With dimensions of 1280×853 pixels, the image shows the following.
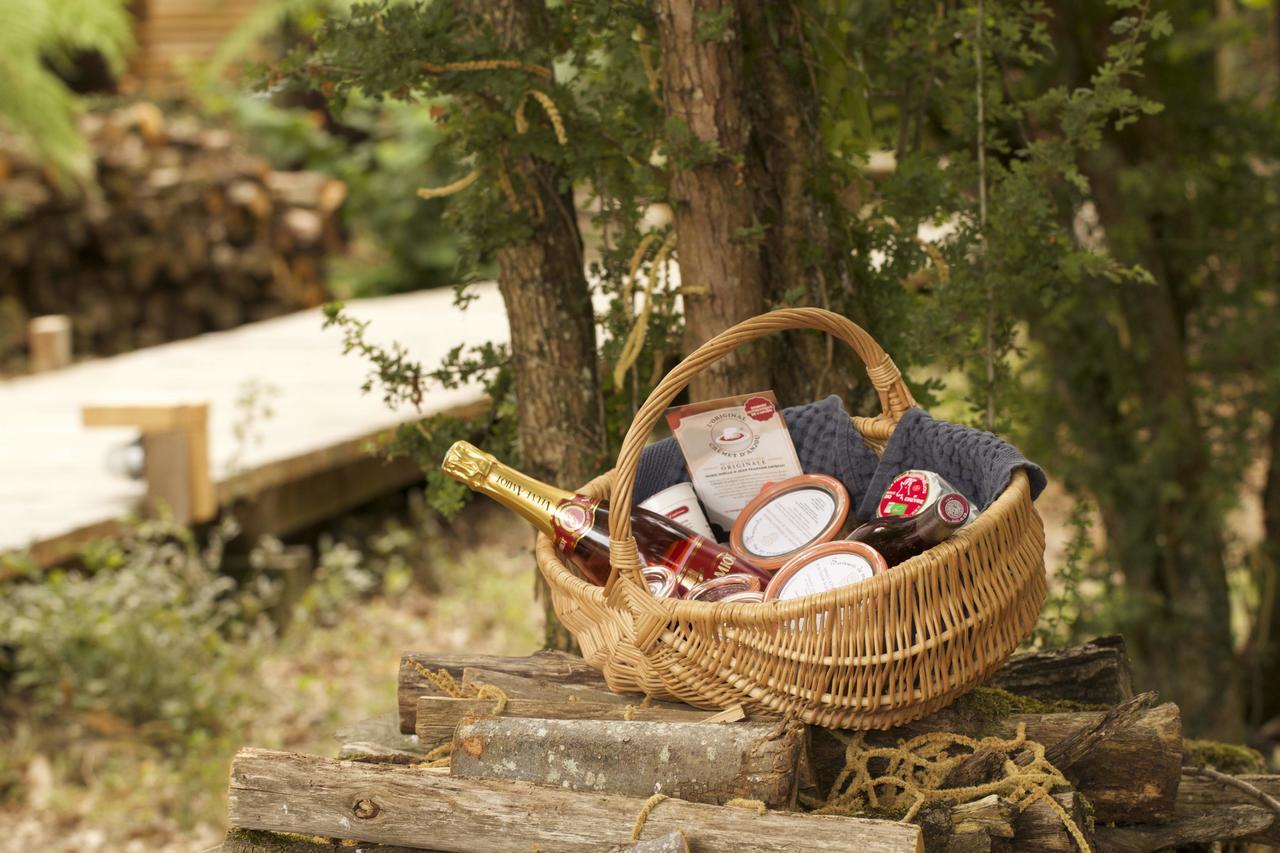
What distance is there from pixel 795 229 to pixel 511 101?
50cm

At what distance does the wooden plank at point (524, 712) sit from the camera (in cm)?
153

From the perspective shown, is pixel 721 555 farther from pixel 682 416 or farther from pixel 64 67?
pixel 64 67

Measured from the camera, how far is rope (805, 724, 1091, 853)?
143 cm

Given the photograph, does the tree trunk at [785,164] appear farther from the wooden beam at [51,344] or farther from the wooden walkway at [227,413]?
the wooden beam at [51,344]

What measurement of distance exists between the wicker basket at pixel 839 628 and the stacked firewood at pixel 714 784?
5cm

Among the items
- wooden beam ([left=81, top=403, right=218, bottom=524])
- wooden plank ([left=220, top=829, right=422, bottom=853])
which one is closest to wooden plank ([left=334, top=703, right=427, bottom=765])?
wooden plank ([left=220, top=829, right=422, bottom=853])

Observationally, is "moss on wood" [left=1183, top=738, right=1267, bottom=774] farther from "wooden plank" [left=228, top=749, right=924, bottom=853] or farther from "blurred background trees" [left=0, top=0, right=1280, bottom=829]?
"wooden plank" [left=228, top=749, right=924, bottom=853]

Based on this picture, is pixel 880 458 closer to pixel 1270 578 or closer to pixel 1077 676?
pixel 1077 676

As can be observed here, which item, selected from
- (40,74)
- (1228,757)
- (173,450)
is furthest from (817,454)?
(40,74)

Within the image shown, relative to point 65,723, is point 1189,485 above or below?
above

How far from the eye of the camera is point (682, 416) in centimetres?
181

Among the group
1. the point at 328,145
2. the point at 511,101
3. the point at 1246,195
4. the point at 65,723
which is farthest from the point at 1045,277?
the point at 328,145

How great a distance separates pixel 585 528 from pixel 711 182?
0.62 metres

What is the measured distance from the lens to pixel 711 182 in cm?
198
